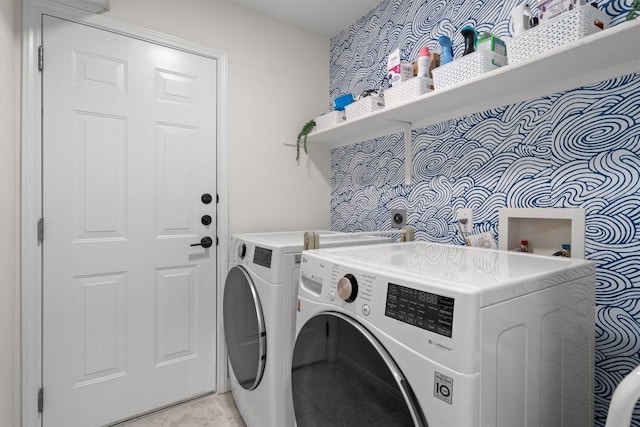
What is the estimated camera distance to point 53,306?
1.60 meters

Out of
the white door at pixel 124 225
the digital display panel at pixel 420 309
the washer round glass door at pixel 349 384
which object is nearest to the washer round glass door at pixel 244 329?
the white door at pixel 124 225

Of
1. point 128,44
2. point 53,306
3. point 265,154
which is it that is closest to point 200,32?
point 128,44

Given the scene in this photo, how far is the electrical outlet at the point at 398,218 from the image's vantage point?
6.16 ft

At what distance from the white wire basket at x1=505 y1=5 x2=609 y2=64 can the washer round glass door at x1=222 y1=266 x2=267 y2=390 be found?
140cm

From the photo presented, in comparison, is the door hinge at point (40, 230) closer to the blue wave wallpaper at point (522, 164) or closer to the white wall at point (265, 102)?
the white wall at point (265, 102)

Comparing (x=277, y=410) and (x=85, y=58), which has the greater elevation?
(x=85, y=58)

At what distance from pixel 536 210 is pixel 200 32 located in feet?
6.59

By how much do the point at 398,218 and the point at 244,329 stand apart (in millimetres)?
1032

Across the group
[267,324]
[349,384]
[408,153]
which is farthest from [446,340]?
[408,153]

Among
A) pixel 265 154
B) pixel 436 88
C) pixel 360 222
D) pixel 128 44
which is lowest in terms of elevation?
pixel 360 222

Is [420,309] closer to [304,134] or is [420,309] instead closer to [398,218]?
[398,218]

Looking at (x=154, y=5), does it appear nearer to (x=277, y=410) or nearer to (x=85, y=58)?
(x=85, y=58)

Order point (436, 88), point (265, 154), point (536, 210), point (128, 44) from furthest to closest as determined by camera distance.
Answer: point (265, 154)
point (128, 44)
point (436, 88)
point (536, 210)

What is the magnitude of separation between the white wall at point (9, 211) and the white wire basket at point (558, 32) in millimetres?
1998
